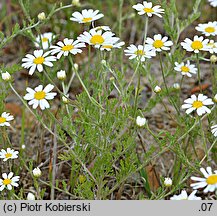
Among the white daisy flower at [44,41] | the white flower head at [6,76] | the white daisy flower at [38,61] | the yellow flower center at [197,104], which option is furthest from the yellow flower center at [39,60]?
the yellow flower center at [197,104]

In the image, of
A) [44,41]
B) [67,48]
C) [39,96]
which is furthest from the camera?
[44,41]

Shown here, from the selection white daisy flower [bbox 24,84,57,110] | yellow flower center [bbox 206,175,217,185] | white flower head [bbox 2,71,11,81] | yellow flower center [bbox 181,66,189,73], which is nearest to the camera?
yellow flower center [bbox 206,175,217,185]

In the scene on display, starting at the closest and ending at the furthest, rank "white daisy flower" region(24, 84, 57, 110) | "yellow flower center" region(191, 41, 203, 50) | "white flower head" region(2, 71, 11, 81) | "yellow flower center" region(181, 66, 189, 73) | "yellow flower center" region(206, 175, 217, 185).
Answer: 1. "yellow flower center" region(206, 175, 217, 185)
2. "white daisy flower" region(24, 84, 57, 110)
3. "white flower head" region(2, 71, 11, 81)
4. "yellow flower center" region(191, 41, 203, 50)
5. "yellow flower center" region(181, 66, 189, 73)

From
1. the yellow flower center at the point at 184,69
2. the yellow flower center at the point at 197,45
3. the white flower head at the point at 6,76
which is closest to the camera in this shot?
the white flower head at the point at 6,76

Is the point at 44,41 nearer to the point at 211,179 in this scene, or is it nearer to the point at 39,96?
the point at 39,96

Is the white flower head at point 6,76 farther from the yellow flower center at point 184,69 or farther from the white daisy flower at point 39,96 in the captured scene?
the yellow flower center at point 184,69

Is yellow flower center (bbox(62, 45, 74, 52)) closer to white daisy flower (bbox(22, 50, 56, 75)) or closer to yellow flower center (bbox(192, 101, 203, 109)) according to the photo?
white daisy flower (bbox(22, 50, 56, 75))

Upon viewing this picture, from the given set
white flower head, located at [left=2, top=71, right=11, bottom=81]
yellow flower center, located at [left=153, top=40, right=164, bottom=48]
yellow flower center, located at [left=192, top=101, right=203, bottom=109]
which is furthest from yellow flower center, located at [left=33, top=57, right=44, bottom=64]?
yellow flower center, located at [left=192, top=101, right=203, bottom=109]

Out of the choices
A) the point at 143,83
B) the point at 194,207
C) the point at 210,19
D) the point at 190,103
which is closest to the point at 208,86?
the point at 143,83

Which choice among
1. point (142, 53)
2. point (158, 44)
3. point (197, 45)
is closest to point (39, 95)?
point (142, 53)

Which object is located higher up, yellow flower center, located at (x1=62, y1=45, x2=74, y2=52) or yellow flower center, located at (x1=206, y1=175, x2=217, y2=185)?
yellow flower center, located at (x1=62, y1=45, x2=74, y2=52)

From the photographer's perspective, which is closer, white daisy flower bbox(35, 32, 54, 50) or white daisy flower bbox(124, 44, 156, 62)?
white daisy flower bbox(124, 44, 156, 62)
